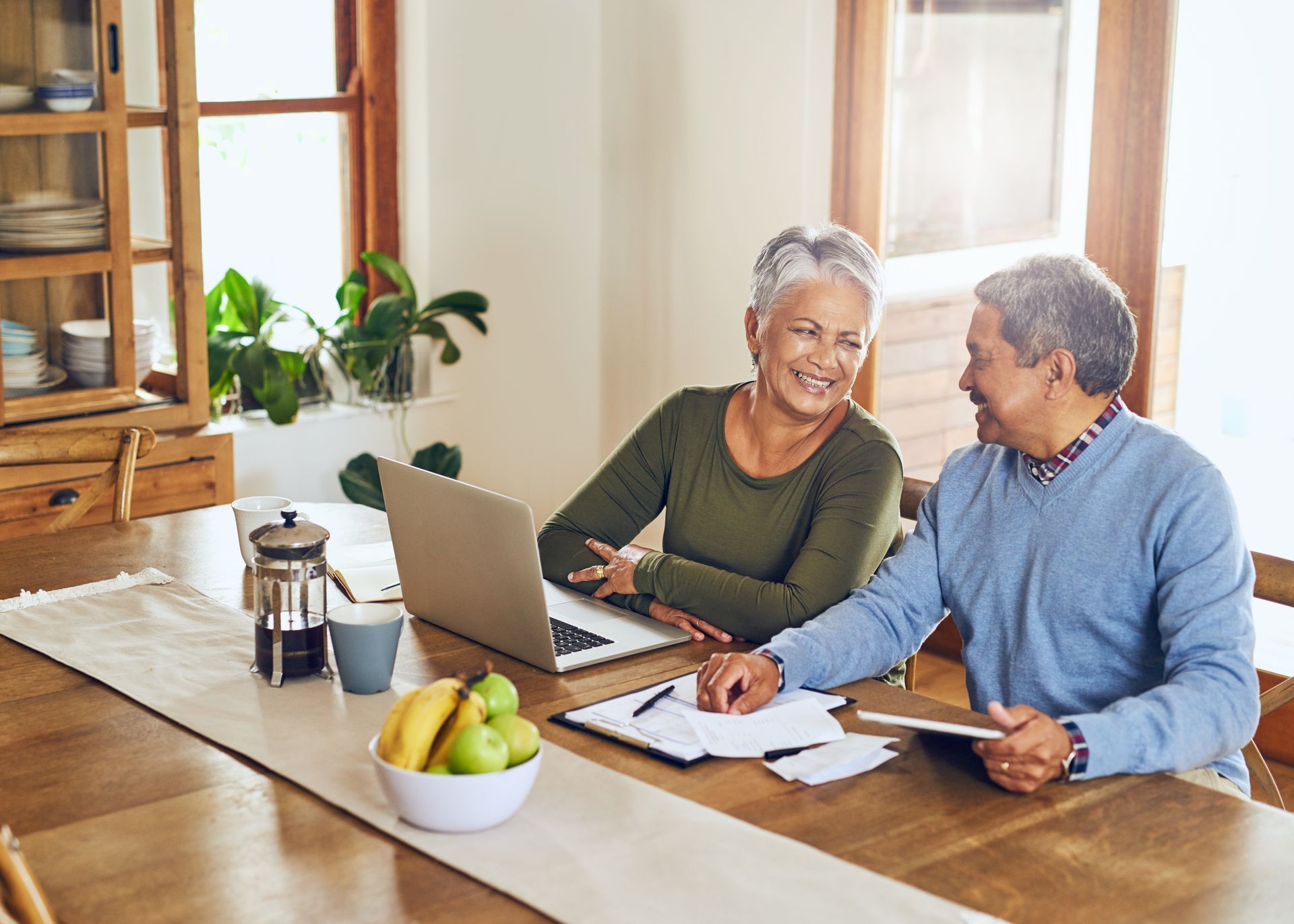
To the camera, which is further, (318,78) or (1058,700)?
(318,78)

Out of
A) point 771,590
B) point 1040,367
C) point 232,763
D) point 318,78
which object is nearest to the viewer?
point 232,763

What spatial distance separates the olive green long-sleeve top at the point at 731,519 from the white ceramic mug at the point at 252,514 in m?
0.41

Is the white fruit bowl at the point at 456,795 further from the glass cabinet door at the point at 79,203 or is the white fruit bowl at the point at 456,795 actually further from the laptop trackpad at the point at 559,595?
the glass cabinet door at the point at 79,203

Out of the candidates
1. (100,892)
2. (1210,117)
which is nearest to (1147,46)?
(1210,117)

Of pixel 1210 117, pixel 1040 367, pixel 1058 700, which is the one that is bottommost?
pixel 1058 700

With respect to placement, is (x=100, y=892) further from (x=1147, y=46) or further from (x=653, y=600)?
(x=1147, y=46)

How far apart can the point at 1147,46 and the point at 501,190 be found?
1.92m

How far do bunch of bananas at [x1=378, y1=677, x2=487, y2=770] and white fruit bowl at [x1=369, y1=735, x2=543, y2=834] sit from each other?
1 centimetres

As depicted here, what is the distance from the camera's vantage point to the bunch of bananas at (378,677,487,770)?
1.26 meters

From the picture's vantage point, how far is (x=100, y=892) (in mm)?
1182

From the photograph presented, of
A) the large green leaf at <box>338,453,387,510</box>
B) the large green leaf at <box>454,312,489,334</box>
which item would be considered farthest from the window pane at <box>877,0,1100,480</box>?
the large green leaf at <box>338,453,387,510</box>

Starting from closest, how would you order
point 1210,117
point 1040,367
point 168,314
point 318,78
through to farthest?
point 1040,367 → point 1210,117 → point 168,314 → point 318,78

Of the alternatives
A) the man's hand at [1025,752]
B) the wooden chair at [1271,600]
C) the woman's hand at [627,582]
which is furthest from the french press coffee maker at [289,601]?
the wooden chair at [1271,600]

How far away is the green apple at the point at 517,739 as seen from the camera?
4.17ft
